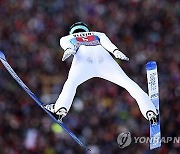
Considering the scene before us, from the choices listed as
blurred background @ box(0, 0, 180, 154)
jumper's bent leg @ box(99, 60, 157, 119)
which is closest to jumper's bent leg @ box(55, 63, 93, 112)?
jumper's bent leg @ box(99, 60, 157, 119)

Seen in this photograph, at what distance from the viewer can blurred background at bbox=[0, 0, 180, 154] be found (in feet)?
74.3

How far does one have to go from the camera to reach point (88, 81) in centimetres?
2464

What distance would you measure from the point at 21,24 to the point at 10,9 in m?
1.25

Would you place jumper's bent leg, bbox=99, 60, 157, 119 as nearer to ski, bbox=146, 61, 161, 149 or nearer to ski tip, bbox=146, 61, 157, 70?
ski, bbox=146, 61, 161, 149

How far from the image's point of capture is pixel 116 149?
22.4m

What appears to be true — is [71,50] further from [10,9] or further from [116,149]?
[10,9]

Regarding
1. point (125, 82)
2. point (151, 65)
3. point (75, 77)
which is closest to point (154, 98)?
point (125, 82)

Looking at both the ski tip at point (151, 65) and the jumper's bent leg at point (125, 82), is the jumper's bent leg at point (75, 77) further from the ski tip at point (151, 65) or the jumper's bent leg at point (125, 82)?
the ski tip at point (151, 65)

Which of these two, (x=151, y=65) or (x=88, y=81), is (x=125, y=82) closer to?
(x=151, y=65)

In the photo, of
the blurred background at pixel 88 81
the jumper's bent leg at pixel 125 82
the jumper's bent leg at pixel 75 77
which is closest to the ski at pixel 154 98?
the jumper's bent leg at pixel 125 82

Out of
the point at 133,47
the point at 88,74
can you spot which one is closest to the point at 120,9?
the point at 133,47

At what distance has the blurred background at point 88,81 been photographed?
892 inches

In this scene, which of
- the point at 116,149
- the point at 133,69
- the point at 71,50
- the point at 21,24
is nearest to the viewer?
the point at 71,50

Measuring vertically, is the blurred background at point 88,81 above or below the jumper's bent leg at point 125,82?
above
